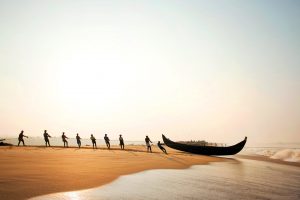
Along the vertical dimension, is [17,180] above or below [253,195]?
above

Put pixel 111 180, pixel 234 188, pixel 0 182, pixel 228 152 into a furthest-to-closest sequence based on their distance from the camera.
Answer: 1. pixel 228 152
2. pixel 111 180
3. pixel 234 188
4. pixel 0 182

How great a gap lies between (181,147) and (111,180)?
26763 millimetres

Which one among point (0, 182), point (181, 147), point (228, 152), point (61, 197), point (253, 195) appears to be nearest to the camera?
point (61, 197)

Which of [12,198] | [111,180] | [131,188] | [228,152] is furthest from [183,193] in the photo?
[228,152]

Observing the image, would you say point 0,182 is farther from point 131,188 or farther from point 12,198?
point 131,188

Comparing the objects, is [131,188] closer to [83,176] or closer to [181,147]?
[83,176]

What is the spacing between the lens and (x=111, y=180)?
9094 mm

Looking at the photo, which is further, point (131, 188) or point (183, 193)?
point (131, 188)

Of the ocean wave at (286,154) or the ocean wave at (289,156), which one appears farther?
the ocean wave at (286,154)

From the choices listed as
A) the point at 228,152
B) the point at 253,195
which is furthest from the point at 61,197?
the point at 228,152

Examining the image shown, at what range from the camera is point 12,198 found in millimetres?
5559

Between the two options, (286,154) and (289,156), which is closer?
(289,156)

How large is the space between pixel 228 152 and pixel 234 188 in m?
25.2

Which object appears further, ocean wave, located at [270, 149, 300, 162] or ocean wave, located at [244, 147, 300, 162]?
ocean wave, located at [244, 147, 300, 162]
